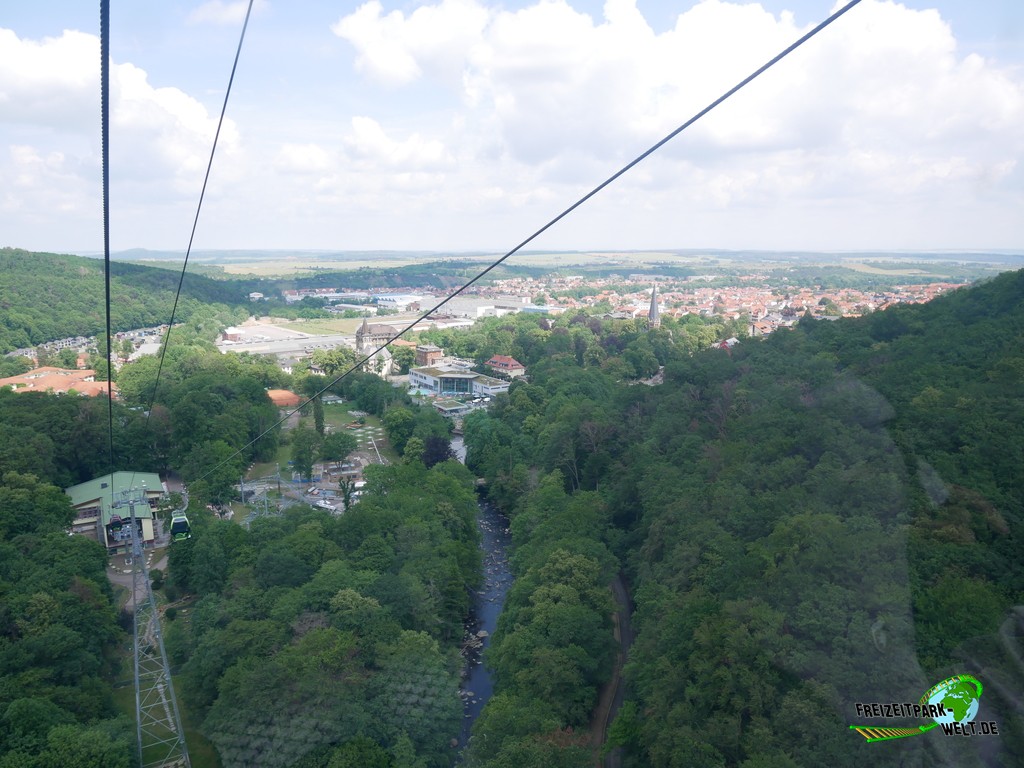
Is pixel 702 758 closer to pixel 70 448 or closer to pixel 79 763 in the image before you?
pixel 79 763

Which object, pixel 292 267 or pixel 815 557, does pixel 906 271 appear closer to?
pixel 815 557

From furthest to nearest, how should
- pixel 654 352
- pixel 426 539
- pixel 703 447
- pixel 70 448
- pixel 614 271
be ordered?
1. pixel 614 271
2. pixel 654 352
3. pixel 70 448
4. pixel 703 447
5. pixel 426 539

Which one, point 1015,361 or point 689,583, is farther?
point 1015,361

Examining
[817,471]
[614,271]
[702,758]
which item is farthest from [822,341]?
[614,271]

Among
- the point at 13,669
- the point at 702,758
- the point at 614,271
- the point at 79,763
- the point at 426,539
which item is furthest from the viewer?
the point at 614,271

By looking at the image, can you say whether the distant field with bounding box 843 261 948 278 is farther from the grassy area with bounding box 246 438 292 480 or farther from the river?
the grassy area with bounding box 246 438 292 480

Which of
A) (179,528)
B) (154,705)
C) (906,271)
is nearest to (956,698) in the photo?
(154,705)

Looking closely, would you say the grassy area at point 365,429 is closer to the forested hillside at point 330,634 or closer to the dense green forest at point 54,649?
the forested hillside at point 330,634

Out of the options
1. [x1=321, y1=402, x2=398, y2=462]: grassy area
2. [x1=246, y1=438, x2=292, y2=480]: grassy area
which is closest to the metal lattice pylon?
[x1=246, y1=438, x2=292, y2=480]: grassy area
